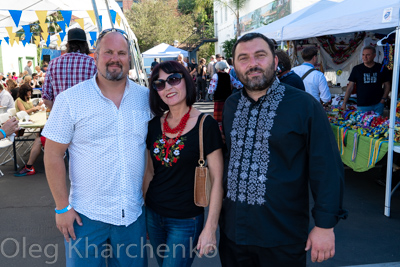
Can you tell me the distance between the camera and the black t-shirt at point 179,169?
2.11 meters

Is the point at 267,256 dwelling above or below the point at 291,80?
below

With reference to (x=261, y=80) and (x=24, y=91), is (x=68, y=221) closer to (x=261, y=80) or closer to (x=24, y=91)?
(x=261, y=80)

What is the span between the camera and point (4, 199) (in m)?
5.51

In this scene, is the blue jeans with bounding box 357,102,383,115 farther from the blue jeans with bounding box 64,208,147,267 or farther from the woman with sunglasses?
the blue jeans with bounding box 64,208,147,267

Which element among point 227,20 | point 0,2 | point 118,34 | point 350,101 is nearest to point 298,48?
point 350,101

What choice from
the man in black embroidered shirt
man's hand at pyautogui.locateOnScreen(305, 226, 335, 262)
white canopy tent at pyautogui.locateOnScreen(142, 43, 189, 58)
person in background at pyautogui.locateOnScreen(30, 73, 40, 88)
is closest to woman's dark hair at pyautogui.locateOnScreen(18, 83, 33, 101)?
the man in black embroidered shirt

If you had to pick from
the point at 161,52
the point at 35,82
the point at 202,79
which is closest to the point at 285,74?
the point at 202,79

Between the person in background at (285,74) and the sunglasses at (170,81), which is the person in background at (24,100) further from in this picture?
the sunglasses at (170,81)

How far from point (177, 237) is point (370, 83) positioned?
5877 mm

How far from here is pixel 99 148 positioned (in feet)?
6.77

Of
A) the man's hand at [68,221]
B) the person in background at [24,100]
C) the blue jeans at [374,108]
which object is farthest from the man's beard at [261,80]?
the person in background at [24,100]

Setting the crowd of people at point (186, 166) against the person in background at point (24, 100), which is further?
the person in background at point (24, 100)

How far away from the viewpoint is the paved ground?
11.9 feet

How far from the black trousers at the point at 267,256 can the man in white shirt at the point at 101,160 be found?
58 centimetres
